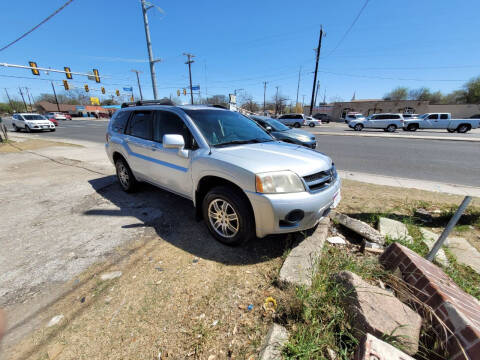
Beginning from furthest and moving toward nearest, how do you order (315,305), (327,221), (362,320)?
1. (327,221)
2. (315,305)
3. (362,320)

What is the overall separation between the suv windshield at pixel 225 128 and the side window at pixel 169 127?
0.19 metres

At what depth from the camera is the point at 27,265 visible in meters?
2.34

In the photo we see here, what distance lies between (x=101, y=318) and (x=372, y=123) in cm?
2731

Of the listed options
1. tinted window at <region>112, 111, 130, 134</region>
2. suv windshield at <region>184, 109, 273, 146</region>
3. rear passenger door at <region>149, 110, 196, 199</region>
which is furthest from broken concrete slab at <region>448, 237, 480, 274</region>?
tinted window at <region>112, 111, 130, 134</region>

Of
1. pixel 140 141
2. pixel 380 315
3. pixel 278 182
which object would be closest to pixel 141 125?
pixel 140 141

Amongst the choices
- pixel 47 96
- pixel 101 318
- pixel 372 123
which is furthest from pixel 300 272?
pixel 47 96

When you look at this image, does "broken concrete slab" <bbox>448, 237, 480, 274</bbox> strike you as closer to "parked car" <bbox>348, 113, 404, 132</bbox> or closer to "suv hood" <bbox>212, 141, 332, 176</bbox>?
"suv hood" <bbox>212, 141, 332, 176</bbox>

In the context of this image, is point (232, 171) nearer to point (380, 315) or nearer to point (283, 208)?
point (283, 208)

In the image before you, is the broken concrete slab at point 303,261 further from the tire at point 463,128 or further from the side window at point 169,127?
the tire at point 463,128

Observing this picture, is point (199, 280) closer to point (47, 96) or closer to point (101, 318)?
point (101, 318)

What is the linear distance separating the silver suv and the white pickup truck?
26.0 metres

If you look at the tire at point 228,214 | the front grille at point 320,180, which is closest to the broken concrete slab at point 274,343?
the tire at point 228,214

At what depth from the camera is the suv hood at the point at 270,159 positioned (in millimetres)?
2189

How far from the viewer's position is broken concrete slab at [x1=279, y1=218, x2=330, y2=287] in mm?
1920
